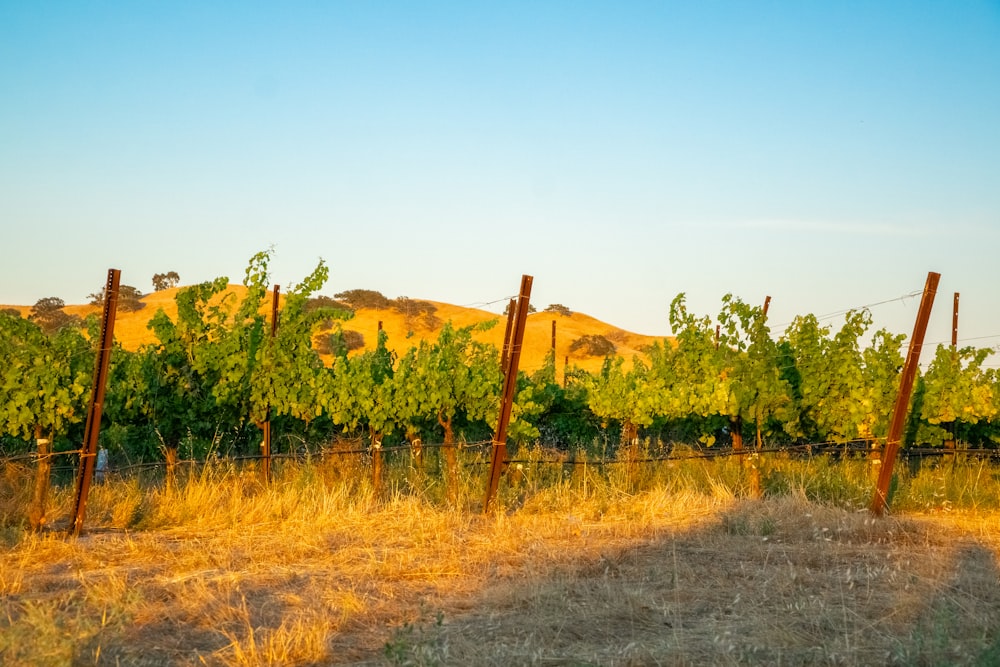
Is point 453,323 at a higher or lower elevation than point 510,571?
higher

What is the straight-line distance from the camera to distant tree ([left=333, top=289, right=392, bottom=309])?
199 ft

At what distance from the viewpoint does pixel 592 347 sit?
174ft

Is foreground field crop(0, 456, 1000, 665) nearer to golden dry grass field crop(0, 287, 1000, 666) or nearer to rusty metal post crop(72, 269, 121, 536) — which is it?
golden dry grass field crop(0, 287, 1000, 666)

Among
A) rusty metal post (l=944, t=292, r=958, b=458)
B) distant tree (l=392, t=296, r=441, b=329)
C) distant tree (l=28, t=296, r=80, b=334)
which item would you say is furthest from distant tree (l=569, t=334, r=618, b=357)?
rusty metal post (l=944, t=292, r=958, b=458)

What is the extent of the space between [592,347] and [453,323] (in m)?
13.3

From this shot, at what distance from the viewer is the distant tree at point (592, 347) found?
173 ft

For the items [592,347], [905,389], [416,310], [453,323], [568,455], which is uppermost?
[416,310]

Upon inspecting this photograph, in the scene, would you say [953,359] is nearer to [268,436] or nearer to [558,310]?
[268,436]

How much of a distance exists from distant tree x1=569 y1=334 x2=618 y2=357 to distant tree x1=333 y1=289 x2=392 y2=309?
13.3m

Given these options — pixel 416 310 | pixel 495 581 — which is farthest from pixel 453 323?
pixel 495 581

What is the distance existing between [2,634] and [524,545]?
14.5ft

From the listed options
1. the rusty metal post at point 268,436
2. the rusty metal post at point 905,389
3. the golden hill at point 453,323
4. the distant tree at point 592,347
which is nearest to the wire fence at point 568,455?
the rusty metal post at point 268,436

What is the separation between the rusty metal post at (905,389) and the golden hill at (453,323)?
31.9 m

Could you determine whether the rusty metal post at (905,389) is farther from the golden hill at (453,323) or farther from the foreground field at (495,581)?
the golden hill at (453,323)
